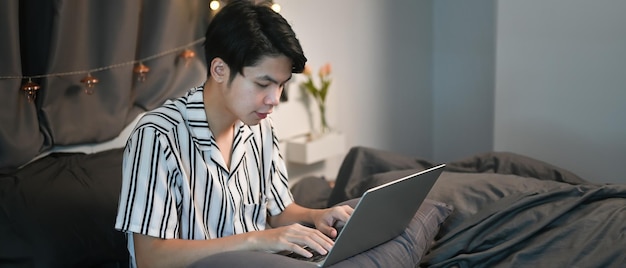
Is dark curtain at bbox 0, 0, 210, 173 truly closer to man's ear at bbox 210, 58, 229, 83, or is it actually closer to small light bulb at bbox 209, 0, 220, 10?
small light bulb at bbox 209, 0, 220, 10

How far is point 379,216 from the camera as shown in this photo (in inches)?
59.6

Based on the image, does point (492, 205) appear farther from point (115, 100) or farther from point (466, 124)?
point (466, 124)

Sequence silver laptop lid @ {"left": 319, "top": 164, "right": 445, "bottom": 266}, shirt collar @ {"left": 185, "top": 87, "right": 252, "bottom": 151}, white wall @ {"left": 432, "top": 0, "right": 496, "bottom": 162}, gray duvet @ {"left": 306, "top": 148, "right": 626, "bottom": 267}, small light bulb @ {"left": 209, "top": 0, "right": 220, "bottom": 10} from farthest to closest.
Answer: white wall @ {"left": 432, "top": 0, "right": 496, "bottom": 162}, small light bulb @ {"left": 209, "top": 0, "right": 220, "bottom": 10}, gray duvet @ {"left": 306, "top": 148, "right": 626, "bottom": 267}, shirt collar @ {"left": 185, "top": 87, "right": 252, "bottom": 151}, silver laptop lid @ {"left": 319, "top": 164, "right": 445, "bottom": 266}

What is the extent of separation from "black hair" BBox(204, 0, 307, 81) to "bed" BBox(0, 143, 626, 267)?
0.41m

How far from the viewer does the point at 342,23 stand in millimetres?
3102

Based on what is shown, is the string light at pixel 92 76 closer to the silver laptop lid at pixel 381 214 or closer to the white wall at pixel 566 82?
the silver laptop lid at pixel 381 214

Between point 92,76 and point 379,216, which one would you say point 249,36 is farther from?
point 92,76

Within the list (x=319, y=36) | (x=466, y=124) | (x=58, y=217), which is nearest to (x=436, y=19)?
(x=466, y=124)

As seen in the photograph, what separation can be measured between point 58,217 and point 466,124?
A: 2.24 metres

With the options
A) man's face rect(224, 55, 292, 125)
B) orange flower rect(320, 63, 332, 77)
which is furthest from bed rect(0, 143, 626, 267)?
orange flower rect(320, 63, 332, 77)

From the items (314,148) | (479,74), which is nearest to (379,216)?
(314,148)

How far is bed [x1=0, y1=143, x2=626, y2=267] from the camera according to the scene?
69.4 inches

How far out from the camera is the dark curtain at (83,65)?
1893mm

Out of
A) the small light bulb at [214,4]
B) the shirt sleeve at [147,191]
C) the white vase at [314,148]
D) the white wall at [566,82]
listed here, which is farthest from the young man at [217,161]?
the white wall at [566,82]
